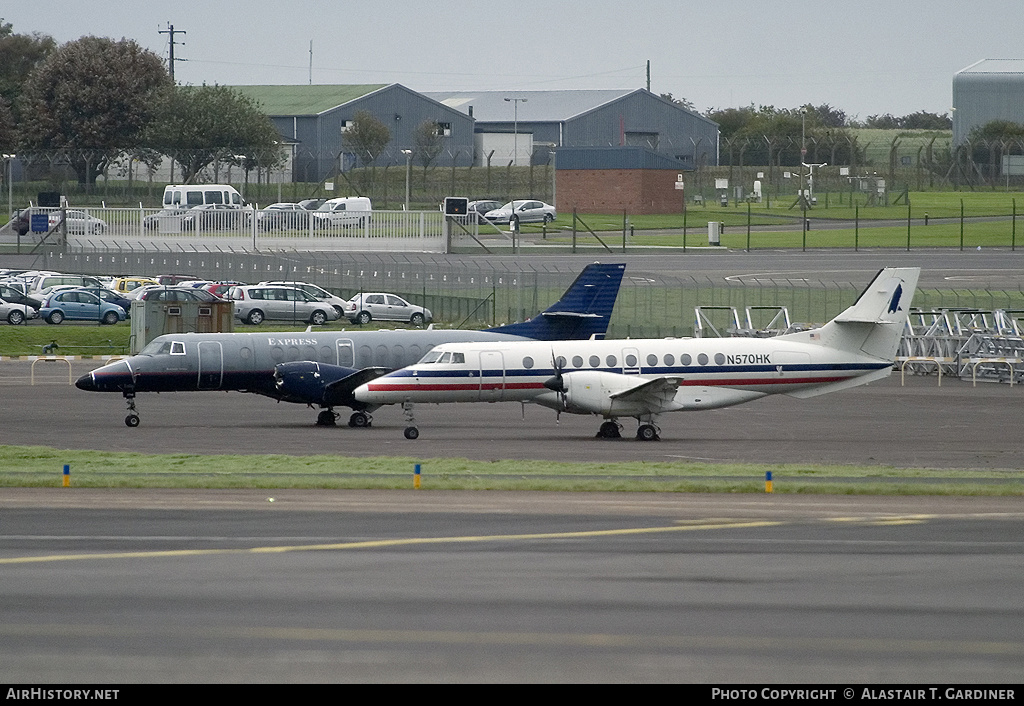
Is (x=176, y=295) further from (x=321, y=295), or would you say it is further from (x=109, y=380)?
(x=109, y=380)

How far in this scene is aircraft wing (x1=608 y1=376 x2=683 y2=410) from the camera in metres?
31.9

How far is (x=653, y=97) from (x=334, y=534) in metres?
117

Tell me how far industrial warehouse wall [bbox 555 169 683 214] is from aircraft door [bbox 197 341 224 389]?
64.9 meters

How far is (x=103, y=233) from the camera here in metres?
82.2

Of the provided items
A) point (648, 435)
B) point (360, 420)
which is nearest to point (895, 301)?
point (648, 435)

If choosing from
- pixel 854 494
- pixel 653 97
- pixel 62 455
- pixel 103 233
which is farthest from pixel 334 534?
pixel 653 97

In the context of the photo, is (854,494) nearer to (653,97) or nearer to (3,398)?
(3,398)

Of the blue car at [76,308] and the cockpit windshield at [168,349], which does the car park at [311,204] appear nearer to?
the blue car at [76,308]

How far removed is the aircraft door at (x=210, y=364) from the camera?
34.2m

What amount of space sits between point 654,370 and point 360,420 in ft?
24.7

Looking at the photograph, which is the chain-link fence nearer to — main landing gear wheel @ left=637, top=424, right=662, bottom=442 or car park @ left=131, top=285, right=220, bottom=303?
car park @ left=131, top=285, right=220, bottom=303

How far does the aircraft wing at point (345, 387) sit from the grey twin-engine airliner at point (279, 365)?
0.02m

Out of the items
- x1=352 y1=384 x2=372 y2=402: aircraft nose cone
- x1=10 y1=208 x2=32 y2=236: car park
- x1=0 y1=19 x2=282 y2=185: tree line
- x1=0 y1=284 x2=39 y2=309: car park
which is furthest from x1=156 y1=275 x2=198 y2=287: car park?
x1=352 y1=384 x2=372 y2=402: aircraft nose cone

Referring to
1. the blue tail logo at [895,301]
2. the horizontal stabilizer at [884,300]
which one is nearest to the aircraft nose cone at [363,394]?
the horizontal stabilizer at [884,300]
